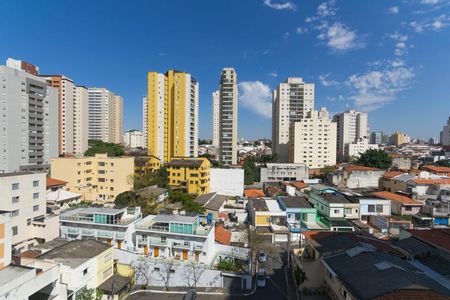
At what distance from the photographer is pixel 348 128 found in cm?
8588

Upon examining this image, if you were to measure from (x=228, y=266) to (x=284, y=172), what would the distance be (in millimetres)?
33794

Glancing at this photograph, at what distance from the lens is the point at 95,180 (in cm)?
3628

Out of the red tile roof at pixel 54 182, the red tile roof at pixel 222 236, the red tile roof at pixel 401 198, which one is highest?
the red tile roof at pixel 54 182

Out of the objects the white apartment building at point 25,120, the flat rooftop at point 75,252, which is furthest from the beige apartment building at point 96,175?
the flat rooftop at point 75,252

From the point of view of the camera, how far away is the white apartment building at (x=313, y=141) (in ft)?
197

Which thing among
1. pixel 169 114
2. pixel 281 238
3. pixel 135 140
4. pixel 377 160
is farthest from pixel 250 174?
pixel 135 140

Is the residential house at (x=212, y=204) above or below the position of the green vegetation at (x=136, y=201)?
below

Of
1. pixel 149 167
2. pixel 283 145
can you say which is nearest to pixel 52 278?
pixel 149 167

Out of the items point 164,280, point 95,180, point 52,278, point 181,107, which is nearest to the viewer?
point 52,278

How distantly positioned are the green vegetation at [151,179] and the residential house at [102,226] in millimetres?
15898

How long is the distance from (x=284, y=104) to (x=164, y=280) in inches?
2451

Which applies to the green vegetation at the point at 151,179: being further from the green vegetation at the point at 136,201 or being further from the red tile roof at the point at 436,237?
the red tile roof at the point at 436,237

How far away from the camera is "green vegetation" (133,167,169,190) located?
120 feet

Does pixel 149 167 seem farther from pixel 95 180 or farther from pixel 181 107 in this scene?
pixel 181 107
